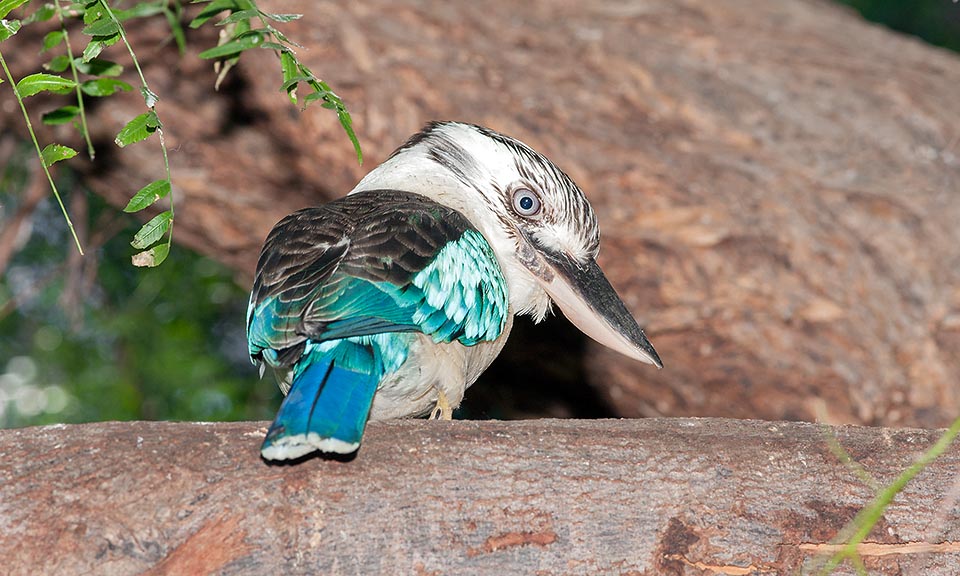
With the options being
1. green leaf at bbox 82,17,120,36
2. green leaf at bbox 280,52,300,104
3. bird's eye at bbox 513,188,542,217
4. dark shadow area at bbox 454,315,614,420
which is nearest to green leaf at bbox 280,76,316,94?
green leaf at bbox 280,52,300,104

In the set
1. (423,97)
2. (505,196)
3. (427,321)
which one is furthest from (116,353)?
(427,321)

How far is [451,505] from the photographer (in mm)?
2037

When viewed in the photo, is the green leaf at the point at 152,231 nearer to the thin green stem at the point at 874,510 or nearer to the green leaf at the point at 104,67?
the green leaf at the point at 104,67

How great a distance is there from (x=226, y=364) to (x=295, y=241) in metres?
3.51

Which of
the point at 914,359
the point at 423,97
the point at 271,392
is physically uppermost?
the point at 423,97

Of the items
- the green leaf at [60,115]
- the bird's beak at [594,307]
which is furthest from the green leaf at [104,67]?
the bird's beak at [594,307]

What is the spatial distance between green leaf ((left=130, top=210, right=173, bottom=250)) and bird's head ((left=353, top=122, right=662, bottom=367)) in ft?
3.59

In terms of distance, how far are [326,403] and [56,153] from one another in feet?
2.27

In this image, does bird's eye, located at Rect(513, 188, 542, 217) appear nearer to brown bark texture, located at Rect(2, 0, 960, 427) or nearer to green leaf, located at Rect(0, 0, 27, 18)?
brown bark texture, located at Rect(2, 0, 960, 427)

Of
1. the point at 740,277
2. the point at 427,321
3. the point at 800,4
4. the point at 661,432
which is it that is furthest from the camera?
the point at 800,4

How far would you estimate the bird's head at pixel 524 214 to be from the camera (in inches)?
117

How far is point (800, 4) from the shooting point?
498 centimetres

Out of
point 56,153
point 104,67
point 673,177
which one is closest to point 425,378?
point 56,153

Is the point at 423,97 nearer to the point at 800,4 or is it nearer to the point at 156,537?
the point at 800,4
